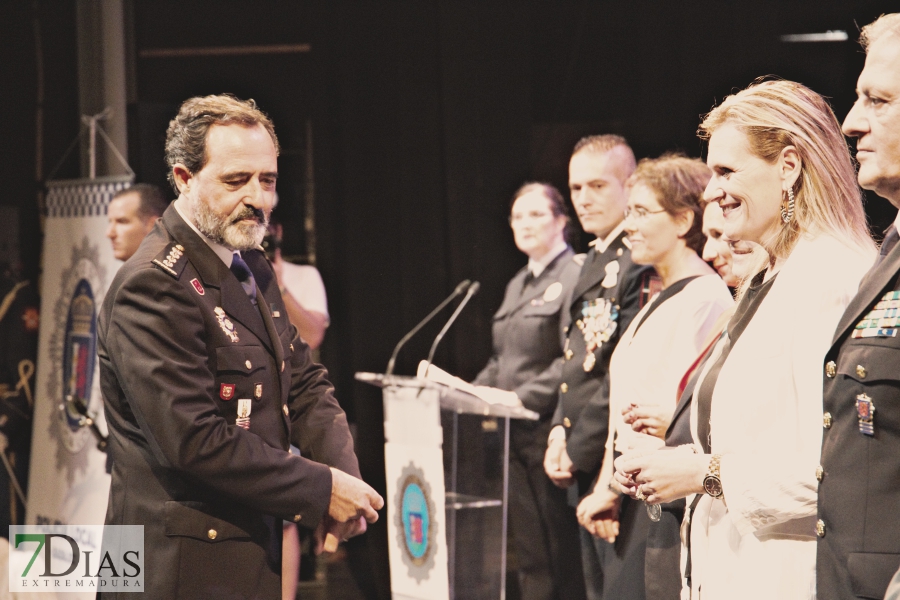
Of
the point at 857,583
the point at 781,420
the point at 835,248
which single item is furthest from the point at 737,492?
the point at 835,248

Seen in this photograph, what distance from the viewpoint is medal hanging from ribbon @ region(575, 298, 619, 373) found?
10.3ft

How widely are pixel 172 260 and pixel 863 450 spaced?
52.3 inches

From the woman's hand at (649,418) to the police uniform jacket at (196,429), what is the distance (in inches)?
32.5

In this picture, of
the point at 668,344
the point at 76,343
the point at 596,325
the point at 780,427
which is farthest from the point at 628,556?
the point at 76,343

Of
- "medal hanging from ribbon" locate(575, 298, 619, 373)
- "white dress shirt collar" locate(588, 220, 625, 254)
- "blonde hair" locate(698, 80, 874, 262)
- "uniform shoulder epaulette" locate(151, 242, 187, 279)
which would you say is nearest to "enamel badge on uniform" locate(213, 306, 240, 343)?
"uniform shoulder epaulette" locate(151, 242, 187, 279)

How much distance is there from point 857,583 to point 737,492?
0.31 m

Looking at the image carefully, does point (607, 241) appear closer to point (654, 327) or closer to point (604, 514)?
point (654, 327)

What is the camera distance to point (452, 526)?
3.27 meters

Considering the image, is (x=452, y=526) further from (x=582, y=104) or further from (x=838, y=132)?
(x=582, y=104)

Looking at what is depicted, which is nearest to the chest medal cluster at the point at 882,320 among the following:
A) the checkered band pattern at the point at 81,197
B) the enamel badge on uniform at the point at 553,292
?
the enamel badge on uniform at the point at 553,292

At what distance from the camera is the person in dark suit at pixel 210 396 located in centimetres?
191

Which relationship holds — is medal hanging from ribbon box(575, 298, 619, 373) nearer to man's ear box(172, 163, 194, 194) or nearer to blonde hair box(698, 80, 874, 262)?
blonde hair box(698, 80, 874, 262)

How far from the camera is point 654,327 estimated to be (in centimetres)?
268

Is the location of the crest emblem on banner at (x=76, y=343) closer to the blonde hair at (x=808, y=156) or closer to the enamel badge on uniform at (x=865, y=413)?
the blonde hair at (x=808, y=156)
